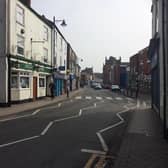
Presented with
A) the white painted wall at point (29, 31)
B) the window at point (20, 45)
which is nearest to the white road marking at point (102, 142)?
the white painted wall at point (29, 31)

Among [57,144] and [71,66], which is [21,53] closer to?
[57,144]

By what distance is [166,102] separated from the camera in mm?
12625

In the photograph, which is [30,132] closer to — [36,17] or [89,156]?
[89,156]

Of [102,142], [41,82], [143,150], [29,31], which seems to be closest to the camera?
[143,150]

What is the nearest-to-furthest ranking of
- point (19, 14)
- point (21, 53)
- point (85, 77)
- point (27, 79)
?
point (19, 14) → point (21, 53) → point (27, 79) → point (85, 77)

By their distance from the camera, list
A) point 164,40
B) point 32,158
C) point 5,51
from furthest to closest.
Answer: point 5,51
point 164,40
point 32,158

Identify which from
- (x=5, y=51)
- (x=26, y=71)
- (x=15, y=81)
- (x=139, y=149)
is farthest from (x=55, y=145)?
(x=26, y=71)

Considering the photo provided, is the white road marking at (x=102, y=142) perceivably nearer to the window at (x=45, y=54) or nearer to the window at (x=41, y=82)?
the window at (x=41, y=82)

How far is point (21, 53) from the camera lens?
28234 millimetres

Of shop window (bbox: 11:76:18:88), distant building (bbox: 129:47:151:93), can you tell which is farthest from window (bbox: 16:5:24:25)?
distant building (bbox: 129:47:151:93)

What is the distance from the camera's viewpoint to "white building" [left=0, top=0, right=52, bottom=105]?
24.7 metres

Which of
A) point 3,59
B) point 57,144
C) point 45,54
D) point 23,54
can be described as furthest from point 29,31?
point 57,144

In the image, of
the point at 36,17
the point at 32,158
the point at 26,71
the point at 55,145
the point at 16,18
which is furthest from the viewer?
the point at 36,17

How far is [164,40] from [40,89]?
79.0 ft
